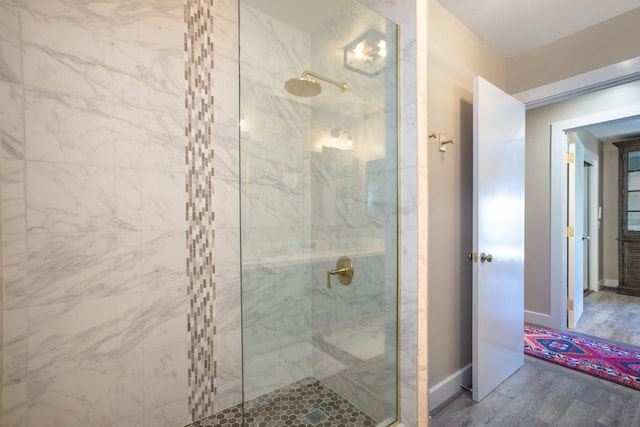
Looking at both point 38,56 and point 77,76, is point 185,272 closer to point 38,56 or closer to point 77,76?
point 77,76

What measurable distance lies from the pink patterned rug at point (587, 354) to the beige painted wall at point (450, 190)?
3.14 feet

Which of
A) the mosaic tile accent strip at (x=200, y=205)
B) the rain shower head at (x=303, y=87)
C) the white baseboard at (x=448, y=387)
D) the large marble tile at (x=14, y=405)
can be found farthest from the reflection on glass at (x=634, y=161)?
the large marble tile at (x=14, y=405)

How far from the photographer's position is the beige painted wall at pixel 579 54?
6.06 feet

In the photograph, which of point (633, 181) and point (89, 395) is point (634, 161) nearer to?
point (633, 181)

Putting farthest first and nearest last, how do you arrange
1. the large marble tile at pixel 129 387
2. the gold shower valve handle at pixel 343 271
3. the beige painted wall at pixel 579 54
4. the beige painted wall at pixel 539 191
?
the beige painted wall at pixel 539 191 → the beige painted wall at pixel 579 54 → the gold shower valve handle at pixel 343 271 → the large marble tile at pixel 129 387

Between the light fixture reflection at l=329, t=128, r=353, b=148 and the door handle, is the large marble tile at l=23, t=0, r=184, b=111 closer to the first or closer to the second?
the light fixture reflection at l=329, t=128, r=353, b=148

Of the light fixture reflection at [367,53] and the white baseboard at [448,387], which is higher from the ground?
the light fixture reflection at [367,53]

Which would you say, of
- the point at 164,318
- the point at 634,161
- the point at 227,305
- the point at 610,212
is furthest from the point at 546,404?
the point at 634,161

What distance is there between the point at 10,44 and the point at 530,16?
9.22 feet

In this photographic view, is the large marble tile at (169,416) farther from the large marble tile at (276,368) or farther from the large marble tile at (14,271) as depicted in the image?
the large marble tile at (14,271)

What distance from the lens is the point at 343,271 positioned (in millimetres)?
1503

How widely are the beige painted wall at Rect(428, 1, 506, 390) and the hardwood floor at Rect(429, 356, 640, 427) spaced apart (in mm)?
209

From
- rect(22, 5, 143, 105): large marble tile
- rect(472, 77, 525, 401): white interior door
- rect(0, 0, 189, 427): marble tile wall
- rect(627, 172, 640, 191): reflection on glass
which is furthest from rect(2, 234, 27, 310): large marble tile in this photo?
rect(627, 172, 640, 191): reflection on glass

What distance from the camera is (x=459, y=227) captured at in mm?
1981
